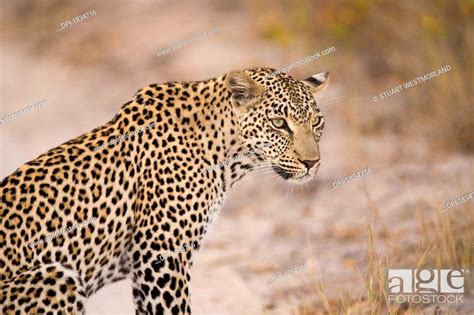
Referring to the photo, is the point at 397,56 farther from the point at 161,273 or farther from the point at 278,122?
the point at 161,273

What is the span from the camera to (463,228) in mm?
10820

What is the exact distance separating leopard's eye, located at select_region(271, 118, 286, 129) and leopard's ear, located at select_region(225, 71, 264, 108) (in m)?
0.26

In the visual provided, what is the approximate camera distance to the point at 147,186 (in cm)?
813

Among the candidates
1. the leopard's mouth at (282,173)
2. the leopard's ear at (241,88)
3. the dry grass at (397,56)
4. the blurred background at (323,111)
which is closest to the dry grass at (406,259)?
the blurred background at (323,111)

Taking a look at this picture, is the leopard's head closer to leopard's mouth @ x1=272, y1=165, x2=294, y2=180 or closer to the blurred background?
leopard's mouth @ x1=272, y1=165, x2=294, y2=180

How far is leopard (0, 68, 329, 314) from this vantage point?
7.70 metres

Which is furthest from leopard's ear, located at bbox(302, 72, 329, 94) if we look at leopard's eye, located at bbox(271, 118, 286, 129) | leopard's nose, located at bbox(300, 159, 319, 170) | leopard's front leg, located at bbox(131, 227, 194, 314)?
leopard's front leg, located at bbox(131, 227, 194, 314)

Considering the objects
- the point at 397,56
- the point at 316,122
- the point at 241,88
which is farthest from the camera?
the point at 397,56

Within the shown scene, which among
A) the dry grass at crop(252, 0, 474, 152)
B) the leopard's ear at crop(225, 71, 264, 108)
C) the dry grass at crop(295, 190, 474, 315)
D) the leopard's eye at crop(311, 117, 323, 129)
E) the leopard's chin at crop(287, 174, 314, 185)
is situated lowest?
the dry grass at crop(295, 190, 474, 315)

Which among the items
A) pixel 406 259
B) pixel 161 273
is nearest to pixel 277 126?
pixel 161 273

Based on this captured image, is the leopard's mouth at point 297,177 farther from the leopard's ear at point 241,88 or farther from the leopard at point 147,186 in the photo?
the leopard's ear at point 241,88

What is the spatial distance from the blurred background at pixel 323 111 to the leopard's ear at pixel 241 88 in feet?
3.23

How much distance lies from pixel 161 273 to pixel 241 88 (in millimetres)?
1721

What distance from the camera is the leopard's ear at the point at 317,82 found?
9117 millimetres
